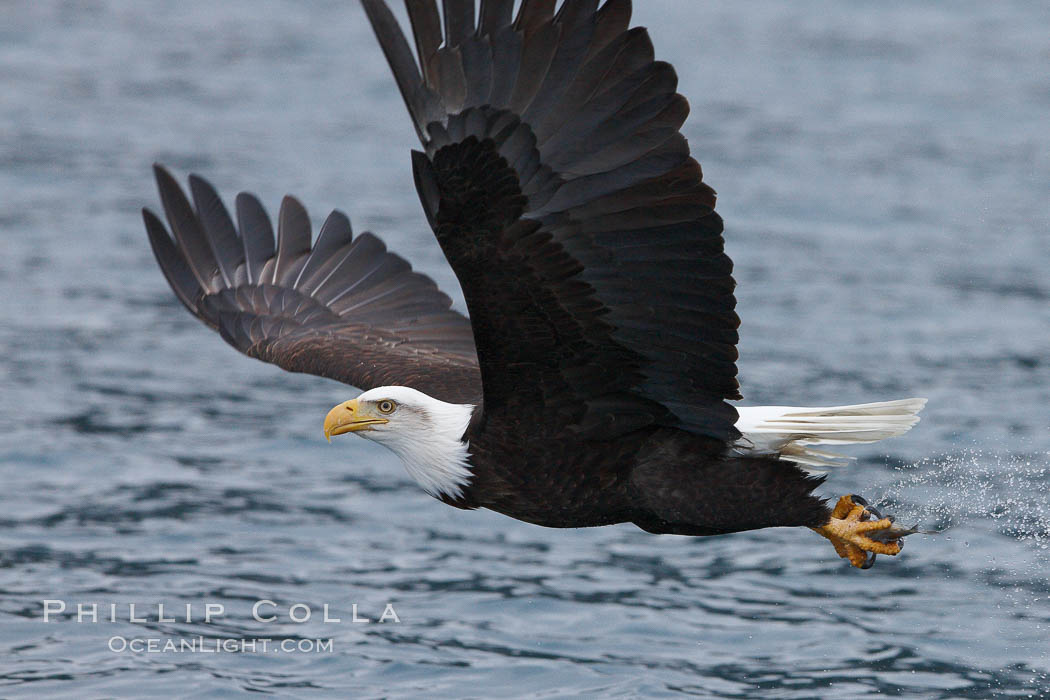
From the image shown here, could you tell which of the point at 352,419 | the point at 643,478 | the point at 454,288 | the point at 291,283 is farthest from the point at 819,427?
the point at 454,288

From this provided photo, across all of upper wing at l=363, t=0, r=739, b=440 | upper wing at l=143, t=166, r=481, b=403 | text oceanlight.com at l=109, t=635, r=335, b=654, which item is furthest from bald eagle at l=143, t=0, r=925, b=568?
text oceanlight.com at l=109, t=635, r=335, b=654

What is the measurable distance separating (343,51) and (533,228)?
37.2ft

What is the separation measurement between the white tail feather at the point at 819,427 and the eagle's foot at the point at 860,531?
9.7 inches

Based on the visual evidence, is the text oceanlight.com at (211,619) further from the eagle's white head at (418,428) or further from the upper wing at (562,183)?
the upper wing at (562,183)

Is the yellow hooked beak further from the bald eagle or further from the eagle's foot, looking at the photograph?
the eagle's foot

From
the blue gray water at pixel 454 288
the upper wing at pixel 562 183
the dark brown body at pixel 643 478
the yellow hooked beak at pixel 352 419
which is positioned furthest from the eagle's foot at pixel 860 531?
the yellow hooked beak at pixel 352 419

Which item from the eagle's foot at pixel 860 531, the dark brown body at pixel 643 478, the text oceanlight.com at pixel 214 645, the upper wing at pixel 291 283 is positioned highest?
the upper wing at pixel 291 283

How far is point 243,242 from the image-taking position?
712cm

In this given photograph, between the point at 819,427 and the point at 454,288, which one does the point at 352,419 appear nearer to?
the point at 819,427

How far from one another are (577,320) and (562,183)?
43 cm

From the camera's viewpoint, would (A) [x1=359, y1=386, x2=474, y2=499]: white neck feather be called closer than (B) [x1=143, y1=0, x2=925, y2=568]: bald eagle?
No

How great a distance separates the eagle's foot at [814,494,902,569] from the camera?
541cm

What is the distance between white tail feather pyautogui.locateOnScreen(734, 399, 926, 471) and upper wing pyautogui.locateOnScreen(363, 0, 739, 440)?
0.40 m

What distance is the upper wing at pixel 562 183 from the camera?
442 centimetres
